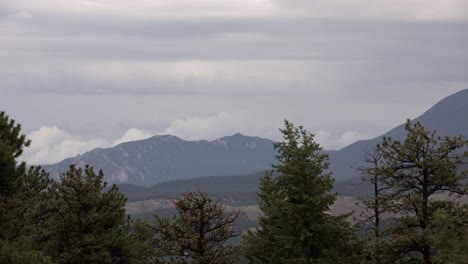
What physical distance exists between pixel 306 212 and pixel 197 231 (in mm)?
8634

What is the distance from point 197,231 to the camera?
40344 mm

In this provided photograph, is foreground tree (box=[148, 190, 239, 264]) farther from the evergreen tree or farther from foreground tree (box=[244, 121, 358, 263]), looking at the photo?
the evergreen tree

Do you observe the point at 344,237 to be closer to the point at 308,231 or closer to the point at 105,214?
the point at 308,231

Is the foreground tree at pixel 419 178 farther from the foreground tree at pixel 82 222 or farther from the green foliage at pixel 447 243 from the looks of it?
the foreground tree at pixel 82 222

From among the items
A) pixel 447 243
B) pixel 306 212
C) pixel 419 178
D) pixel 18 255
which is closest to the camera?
pixel 447 243

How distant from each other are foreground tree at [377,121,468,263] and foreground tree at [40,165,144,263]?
16.8 meters

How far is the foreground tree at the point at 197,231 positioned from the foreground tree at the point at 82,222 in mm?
2964

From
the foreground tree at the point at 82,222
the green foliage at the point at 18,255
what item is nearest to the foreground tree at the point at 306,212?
the foreground tree at the point at 82,222

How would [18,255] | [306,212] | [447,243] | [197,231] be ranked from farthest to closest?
[197,231], [306,212], [18,255], [447,243]

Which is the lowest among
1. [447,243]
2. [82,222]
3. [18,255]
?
[447,243]

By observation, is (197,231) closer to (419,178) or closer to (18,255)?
(419,178)

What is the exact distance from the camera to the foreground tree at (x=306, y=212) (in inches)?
1374

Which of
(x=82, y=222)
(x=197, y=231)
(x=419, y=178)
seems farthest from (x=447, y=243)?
(x=82, y=222)

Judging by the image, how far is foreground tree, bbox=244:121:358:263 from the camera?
3491cm
